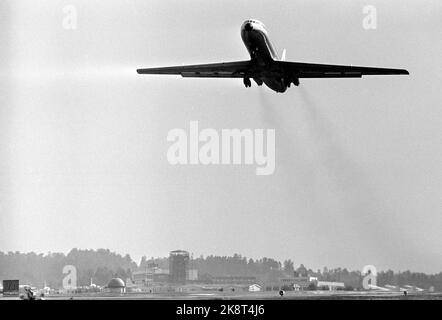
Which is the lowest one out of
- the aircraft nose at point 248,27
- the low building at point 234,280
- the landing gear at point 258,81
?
the low building at point 234,280

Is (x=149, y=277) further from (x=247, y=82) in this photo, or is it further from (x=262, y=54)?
(x=262, y=54)

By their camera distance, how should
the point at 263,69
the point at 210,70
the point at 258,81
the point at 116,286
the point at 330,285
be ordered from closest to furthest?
1. the point at 330,285
2. the point at 116,286
3. the point at 263,69
4. the point at 210,70
5. the point at 258,81

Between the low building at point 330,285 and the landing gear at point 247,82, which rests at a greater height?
the landing gear at point 247,82

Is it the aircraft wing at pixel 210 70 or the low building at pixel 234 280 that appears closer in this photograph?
the low building at pixel 234 280

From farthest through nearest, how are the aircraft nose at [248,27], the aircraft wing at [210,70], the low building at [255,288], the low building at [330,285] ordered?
the aircraft wing at [210,70] < the aircraft nose at [248,27] < the low building at [330,285] < the low building at [255,288]

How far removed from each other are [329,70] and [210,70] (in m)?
8.01

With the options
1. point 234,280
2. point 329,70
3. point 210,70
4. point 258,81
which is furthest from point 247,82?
point 234,280

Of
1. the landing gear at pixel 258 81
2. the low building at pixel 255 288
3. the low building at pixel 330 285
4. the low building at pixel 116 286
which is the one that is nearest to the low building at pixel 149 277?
the low building at pixel 116 286

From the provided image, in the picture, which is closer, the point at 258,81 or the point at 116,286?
the point at 116,286

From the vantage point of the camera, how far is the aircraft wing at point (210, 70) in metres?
64.1

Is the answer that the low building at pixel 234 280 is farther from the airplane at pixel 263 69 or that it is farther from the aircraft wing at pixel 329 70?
the aircraft wing at pixel 329 70

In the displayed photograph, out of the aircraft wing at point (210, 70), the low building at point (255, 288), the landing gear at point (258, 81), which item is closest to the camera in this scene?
the low building at point (255, 288)

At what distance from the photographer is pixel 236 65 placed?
210 feet

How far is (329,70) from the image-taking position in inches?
2534
